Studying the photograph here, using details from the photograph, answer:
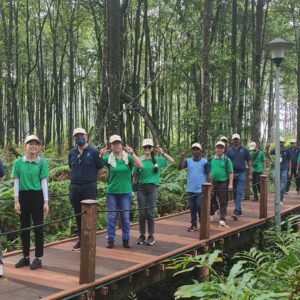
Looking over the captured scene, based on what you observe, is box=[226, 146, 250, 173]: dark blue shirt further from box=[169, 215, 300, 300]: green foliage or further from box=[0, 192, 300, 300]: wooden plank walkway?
box=[169, 215, 300, 300]: green foliage

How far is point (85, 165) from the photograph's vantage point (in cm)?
681

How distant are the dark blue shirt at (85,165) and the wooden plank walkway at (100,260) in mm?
1231

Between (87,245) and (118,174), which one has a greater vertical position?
(118,174)

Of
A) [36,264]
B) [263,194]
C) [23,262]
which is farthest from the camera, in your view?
[263,194]

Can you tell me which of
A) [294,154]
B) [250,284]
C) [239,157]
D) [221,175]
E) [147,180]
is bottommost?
[250,284]

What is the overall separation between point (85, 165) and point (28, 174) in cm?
100

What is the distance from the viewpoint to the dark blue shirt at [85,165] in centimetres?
681

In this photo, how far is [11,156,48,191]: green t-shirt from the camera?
6062 mm

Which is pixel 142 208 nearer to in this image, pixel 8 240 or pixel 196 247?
pixel 196 247

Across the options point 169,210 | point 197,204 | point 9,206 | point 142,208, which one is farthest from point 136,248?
point 169,210

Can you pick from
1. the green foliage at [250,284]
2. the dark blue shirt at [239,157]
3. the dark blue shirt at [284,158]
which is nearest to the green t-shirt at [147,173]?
the green foliage at [250,284]

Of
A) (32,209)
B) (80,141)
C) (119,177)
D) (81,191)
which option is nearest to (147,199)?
(119,177)

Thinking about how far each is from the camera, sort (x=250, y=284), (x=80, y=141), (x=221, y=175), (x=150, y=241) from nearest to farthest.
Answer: (x=250, y=284)
(x=80, y=141)
(x=150, y=241)
(x=221, y=175)

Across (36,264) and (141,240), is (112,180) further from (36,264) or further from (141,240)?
(36,264)
